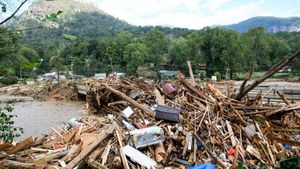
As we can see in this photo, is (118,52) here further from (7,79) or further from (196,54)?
(7,79)

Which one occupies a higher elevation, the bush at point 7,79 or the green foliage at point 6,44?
the green foliage at point 6,44

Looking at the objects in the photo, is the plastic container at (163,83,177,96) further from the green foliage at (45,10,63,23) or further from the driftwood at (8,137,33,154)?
the green foliage at (45,10,63,23)

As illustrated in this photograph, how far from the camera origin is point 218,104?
7.88 meters

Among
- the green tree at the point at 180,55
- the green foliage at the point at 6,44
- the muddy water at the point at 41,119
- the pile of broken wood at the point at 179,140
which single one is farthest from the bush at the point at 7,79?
the green tree at the point at 180,55

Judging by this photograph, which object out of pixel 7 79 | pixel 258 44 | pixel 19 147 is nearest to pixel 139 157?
pixel 19 147

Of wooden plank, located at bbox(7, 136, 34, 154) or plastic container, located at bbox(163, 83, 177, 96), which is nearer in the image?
wooden plank, located at bbox(7, 136, 34, 154)

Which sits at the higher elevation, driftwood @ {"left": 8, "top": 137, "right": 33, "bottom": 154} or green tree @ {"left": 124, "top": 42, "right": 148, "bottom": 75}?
driftwood @ {"left": 8, "top": 137, "right": 33, "bottom": 154}

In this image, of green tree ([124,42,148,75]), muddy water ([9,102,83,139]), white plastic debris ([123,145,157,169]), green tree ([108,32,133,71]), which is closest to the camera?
white plastic debris ([123,145,157,169])

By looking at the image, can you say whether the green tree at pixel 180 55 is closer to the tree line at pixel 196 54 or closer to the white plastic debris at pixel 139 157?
the tree line at pixel 196 54

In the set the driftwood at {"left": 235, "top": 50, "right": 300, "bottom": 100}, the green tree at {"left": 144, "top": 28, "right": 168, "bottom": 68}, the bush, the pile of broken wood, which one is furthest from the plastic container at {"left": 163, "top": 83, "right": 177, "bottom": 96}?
the green tree at {"left": 144, "top": 28, "right": 168, "bottom": 68}

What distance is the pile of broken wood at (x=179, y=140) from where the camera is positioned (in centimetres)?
582

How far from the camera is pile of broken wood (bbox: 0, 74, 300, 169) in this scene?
5.82 metres

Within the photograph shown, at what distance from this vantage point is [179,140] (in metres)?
6.65

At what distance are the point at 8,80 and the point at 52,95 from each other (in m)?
36.7
